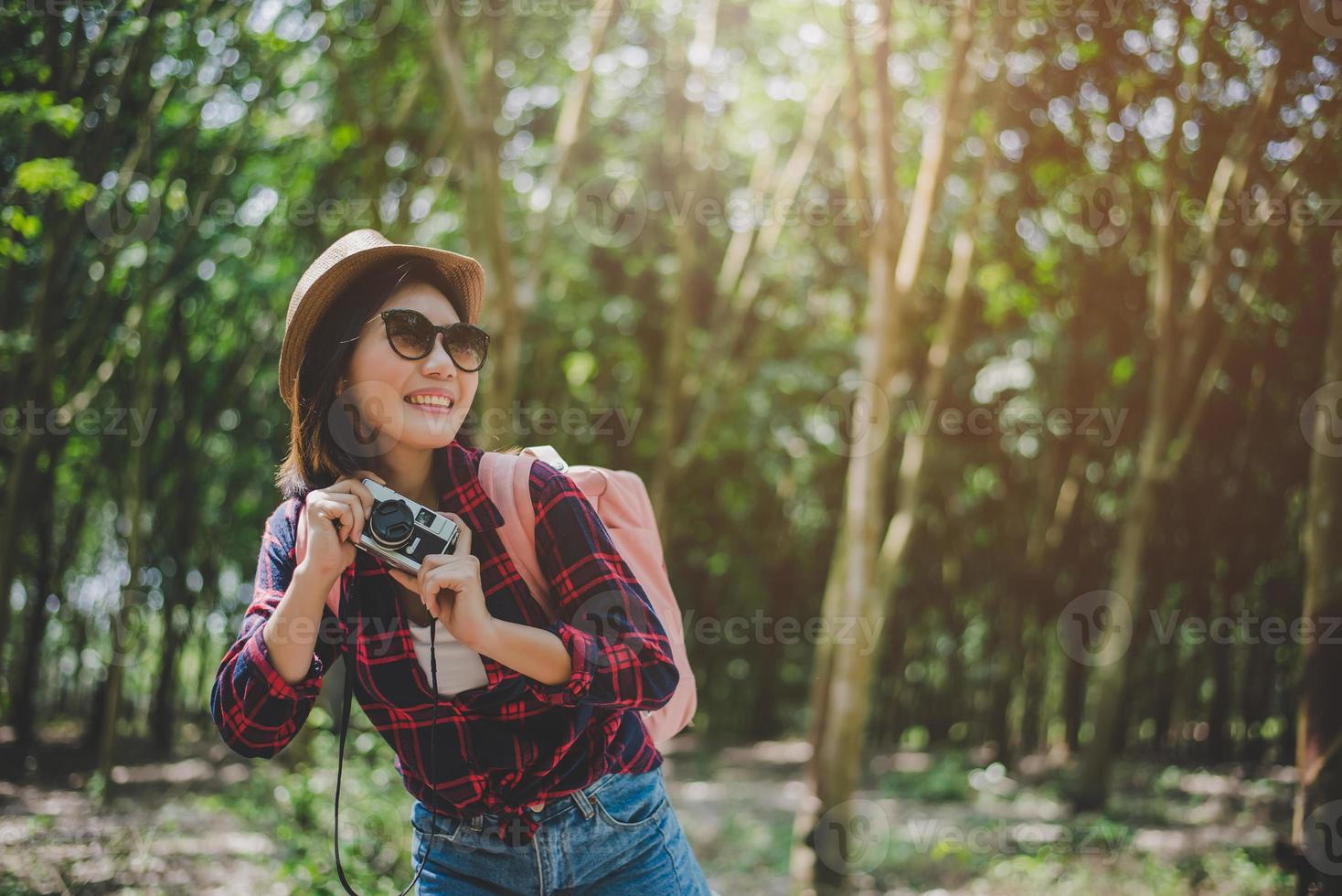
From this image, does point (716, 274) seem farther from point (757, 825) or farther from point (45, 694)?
point (45, 694)

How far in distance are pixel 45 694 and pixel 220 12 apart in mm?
9274

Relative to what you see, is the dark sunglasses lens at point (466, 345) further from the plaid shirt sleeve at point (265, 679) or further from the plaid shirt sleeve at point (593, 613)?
the plaid shirt sleeve at point (265, 679)

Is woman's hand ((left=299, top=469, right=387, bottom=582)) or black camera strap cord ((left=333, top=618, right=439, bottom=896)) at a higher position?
woman's hand ((left=299, top=469, right=387, bottom=582))

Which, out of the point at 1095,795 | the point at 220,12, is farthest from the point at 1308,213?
the point at 220,12

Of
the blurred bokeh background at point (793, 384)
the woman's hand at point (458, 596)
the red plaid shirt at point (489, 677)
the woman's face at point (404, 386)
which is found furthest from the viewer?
the blurred bokeh background at point (793, 384)

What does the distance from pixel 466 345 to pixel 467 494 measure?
9.8 inches

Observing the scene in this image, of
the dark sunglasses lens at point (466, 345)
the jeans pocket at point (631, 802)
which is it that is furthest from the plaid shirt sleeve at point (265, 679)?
the jeans pocket at point (631, 802)

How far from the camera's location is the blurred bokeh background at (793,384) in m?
5.58

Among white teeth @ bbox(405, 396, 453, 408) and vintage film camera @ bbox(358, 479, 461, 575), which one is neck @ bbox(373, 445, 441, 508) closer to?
white teeth @ bbox(405, 396, 453, 408)

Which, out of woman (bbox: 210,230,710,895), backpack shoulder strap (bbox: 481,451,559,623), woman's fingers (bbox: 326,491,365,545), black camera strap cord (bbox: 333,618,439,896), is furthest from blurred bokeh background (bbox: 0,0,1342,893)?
woman's fingers (bbox: 326,491,365,545)

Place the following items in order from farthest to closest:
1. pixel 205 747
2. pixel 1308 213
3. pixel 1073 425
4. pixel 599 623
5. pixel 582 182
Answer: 1. pixel 205 747
2. pixel 1073 425
3. pixel 582 182
4. pixel 1308 213
5. pixel 599 623

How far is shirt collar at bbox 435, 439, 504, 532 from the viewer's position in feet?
5.49

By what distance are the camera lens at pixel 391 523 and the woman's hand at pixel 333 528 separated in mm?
23

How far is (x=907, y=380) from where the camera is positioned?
429 inches
